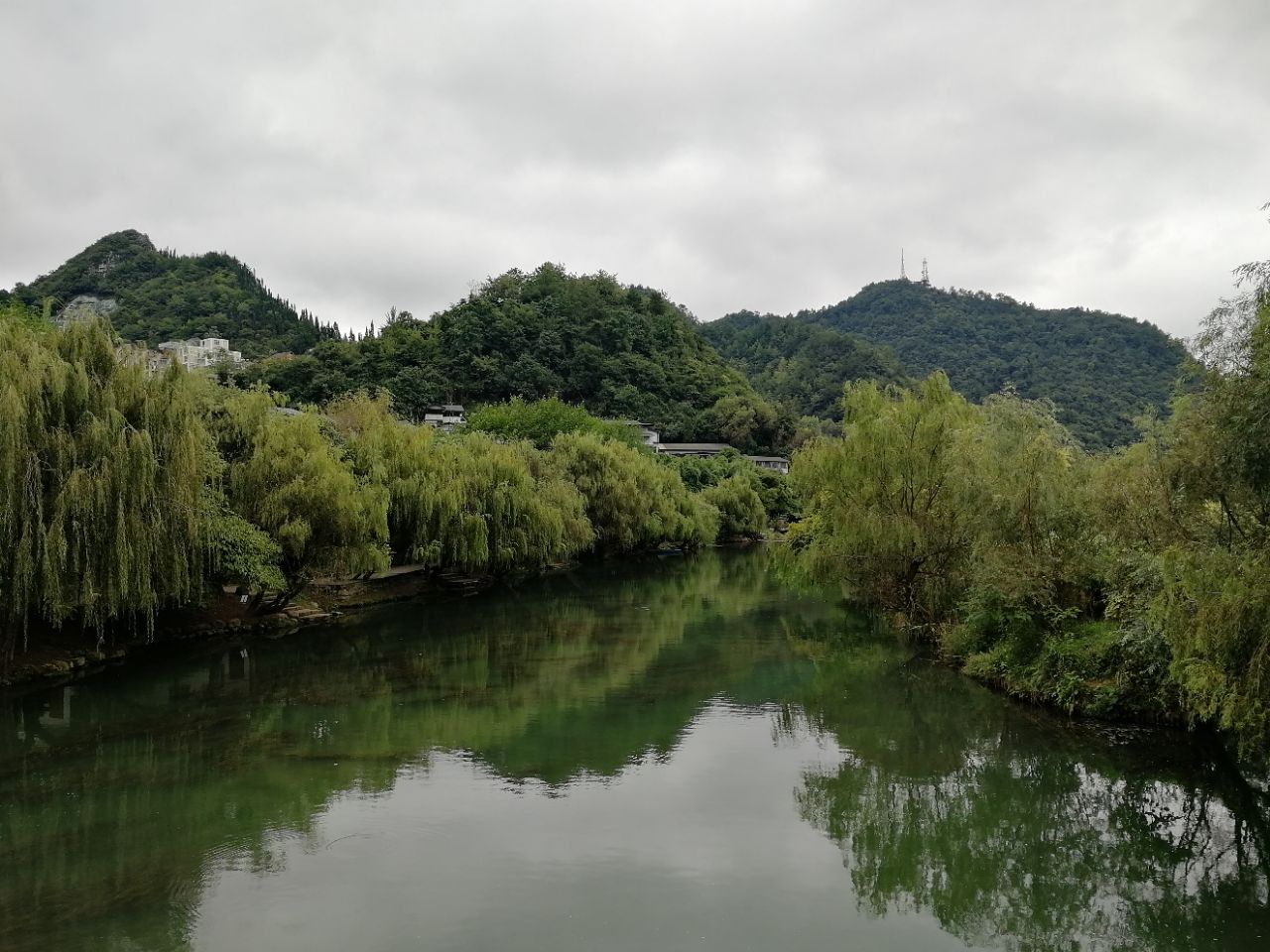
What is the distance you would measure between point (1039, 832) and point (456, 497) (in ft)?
76.5

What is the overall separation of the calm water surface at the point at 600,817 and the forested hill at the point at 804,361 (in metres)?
82.9

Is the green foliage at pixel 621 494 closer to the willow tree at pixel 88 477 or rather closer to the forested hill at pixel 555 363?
the willow tree at pixel 88 477

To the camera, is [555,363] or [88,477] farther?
[555,363]

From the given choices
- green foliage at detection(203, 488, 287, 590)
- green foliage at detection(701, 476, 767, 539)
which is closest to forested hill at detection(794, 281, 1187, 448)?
green foliage at detection(701, 476, 767, 539)

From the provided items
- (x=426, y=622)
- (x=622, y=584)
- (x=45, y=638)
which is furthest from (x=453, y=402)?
(x=45, y=638)

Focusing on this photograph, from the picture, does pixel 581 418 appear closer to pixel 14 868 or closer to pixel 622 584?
pixel 622 584

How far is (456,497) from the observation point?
31.8 metres

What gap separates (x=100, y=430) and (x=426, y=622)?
12917 millimetres

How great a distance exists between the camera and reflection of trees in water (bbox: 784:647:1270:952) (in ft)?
31.7

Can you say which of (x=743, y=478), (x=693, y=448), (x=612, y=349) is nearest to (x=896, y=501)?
(x=743, y=478)

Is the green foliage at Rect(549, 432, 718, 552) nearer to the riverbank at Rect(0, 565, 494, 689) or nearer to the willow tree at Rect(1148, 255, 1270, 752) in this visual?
the riverbank at Rect(0, 565, 494, 689)

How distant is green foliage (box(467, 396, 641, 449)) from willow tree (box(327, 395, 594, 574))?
859 inches

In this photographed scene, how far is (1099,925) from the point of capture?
9.50 m

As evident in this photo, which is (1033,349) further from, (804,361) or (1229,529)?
(1229,529)
